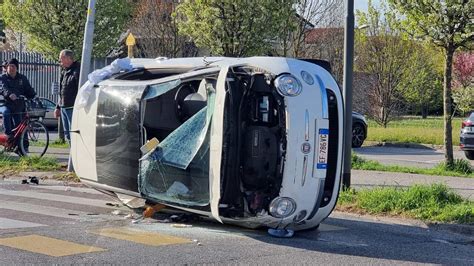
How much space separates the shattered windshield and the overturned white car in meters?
0.01

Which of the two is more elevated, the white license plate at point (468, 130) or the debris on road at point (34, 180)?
the white license plate at point (468, 130)

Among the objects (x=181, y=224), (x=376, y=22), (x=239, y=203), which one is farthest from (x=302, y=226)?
(x=376, y=22)

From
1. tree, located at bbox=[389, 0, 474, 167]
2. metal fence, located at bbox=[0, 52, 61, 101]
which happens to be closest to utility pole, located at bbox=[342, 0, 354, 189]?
tree, located at bbox=[389, 0, 474, 167]

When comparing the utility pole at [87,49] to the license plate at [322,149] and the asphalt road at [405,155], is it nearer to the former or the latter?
the license plate at [322,149]

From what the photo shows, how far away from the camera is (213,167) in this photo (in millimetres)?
7832

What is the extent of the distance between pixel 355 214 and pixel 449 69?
534 cm

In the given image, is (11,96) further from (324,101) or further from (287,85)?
(324,101)

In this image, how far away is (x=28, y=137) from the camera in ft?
47.0

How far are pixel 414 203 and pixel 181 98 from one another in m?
3.53

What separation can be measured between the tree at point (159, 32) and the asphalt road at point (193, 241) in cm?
2338

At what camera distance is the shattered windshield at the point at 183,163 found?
807 cm

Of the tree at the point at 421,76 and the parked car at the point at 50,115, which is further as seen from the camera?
the tree at the point at 421,76

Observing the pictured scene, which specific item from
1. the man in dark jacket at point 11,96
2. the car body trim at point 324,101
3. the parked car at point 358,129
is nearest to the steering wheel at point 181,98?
the car body trim at point 324,101

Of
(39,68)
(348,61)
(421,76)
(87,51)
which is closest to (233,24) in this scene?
(87,51)
